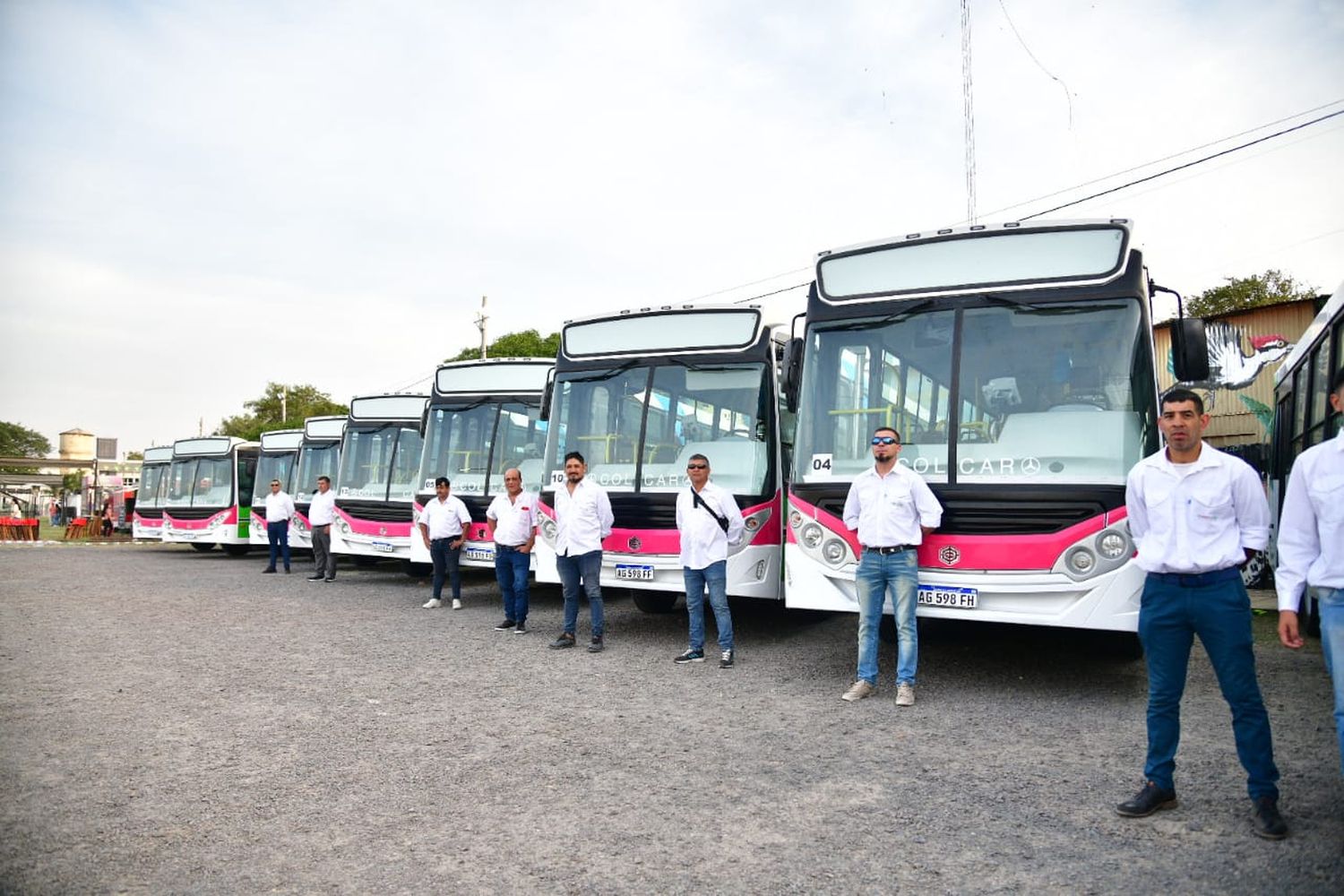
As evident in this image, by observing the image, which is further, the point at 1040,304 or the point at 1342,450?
the point at 1040,304

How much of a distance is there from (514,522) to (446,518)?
2.61 m

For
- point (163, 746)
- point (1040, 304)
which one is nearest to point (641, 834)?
point (163, 746)

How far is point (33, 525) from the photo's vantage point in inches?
1351

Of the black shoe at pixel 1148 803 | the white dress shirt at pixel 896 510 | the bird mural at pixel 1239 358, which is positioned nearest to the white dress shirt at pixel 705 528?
the white dress shirt at pixel 896 510

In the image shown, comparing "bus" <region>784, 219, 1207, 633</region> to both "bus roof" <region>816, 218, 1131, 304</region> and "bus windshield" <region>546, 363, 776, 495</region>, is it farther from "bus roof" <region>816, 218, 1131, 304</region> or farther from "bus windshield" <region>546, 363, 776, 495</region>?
"bus windshield" <region>546, 363, 776, 495</region>

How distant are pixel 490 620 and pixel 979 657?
5.47 metres

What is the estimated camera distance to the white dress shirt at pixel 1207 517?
4.19m

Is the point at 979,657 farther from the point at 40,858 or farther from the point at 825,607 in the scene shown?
the point at 40,858

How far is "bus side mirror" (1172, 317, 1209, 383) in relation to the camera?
6180 millimetres

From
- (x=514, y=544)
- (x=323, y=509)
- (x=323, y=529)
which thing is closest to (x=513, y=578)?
(x=514, y=544)

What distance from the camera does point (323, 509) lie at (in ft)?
52.5

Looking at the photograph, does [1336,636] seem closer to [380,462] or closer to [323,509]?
[380,462]

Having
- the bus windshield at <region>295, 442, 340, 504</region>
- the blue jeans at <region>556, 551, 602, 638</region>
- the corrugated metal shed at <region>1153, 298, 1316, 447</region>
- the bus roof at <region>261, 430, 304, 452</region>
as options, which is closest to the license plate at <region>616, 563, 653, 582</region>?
the blue jeans at <region>556, 551, 602, 638</region>

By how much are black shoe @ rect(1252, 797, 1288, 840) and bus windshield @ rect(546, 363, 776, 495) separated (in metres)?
5.10
